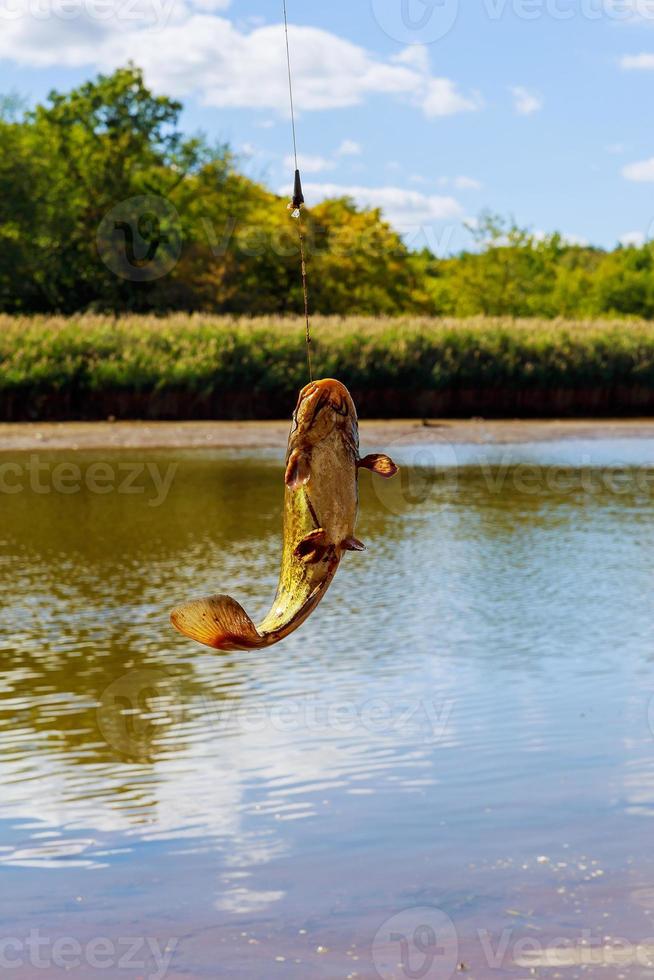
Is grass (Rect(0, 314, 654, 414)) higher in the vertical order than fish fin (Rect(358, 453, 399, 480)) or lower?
higher

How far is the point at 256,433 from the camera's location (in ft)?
90.5

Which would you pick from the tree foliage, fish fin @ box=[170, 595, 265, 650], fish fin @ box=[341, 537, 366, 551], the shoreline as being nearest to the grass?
the shoreline

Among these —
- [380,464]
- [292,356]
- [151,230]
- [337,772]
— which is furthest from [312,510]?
[151,230]

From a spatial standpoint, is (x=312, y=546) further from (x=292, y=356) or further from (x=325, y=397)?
(x=292, y=356)

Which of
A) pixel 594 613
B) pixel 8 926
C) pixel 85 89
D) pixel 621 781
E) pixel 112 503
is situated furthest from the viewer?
pixel 85 89

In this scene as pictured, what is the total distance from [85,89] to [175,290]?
1030 centimetres

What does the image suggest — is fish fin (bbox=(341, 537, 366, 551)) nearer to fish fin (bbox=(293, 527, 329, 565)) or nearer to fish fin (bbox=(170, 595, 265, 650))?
fish fin (bbox=(293, 527, 329, 565))

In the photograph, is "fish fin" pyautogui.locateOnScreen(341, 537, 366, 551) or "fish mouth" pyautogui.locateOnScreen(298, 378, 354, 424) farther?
"fish fin" pyautogui.locateOnScreen(341, 537, 366, 551)

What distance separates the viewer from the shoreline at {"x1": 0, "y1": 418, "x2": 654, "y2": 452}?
85.4 ft

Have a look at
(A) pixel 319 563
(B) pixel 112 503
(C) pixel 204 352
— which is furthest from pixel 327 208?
(A) pixel 319 563

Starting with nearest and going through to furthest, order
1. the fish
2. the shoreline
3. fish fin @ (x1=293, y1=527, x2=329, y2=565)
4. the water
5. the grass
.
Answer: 1. the fish
2. fish fin @ (x1=293, y1=527, x2=329, y2=565)
3. the water
4. the shoreline
5. the grass

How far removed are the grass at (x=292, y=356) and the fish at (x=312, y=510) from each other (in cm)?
2651

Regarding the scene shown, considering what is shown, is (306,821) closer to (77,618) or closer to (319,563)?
(319,563)

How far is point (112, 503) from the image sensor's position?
60.5ft
